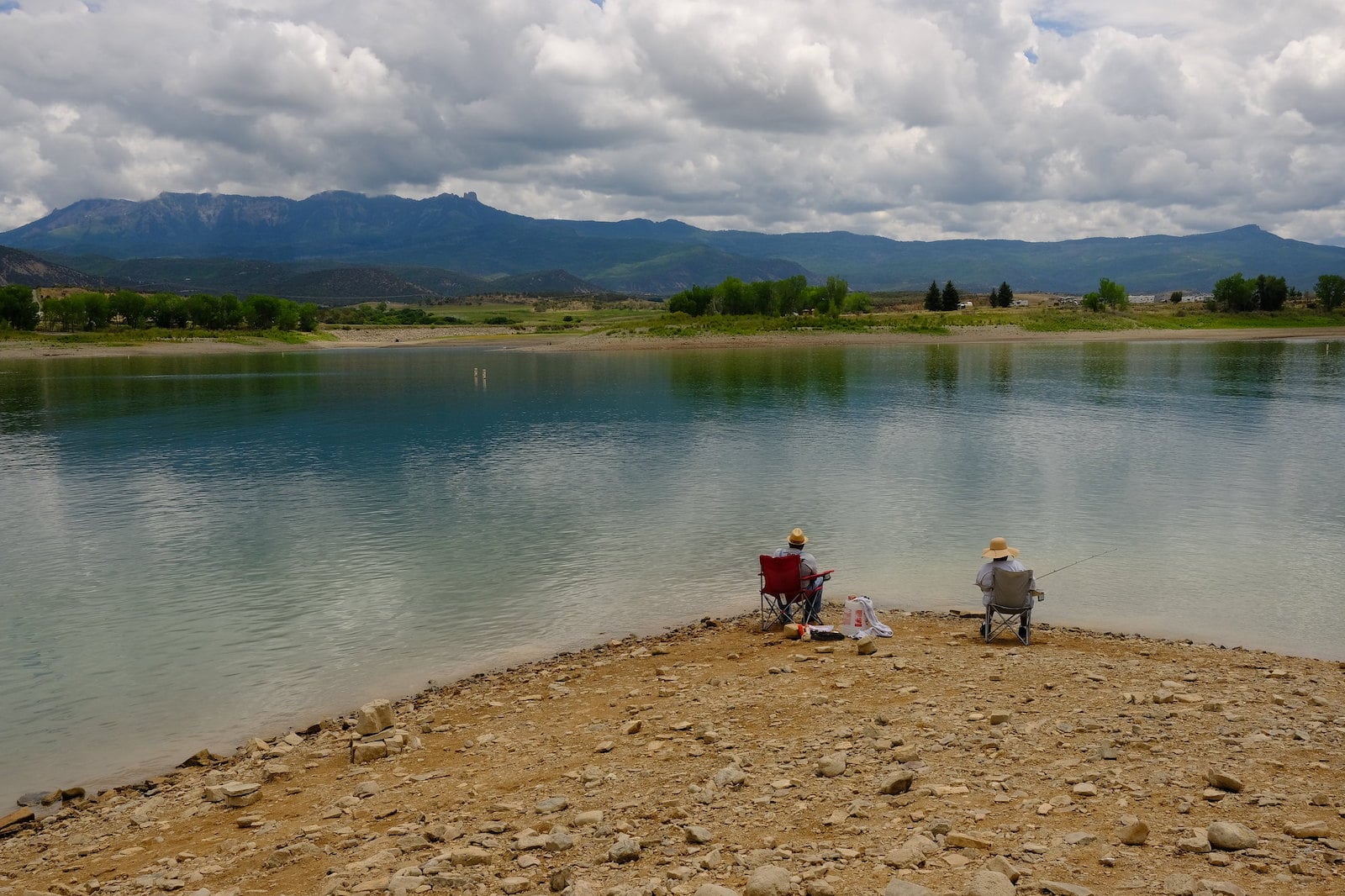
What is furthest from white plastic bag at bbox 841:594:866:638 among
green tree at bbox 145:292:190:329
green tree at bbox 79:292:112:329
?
green tree at bbox 145:292:190:329

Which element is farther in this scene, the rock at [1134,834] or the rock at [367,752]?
the rock at [367,752]

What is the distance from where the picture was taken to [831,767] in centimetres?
911

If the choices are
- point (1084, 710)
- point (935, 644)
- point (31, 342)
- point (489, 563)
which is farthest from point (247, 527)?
point (31, 342)

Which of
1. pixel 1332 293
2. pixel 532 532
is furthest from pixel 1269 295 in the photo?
pixel 532 532

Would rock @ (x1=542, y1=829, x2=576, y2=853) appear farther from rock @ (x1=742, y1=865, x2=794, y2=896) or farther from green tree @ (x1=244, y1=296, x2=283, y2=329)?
green tree @ (x1=244, y1=296, x2=283, y2=329)

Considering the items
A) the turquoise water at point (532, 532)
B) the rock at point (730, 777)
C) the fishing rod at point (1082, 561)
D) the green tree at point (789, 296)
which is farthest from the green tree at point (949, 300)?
the rock at point (730, 777)

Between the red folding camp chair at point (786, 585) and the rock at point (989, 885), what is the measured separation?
850 cm

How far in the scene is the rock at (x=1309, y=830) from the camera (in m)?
7.03

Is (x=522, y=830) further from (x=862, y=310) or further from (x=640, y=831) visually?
(x=862, y=310)

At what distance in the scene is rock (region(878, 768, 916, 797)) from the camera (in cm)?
852

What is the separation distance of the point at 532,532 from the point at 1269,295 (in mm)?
193025

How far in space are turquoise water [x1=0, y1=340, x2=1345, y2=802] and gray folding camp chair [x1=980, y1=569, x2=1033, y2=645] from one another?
2.62 metres

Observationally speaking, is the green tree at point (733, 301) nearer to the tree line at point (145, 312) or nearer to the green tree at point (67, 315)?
the tree line at point (145, 312)

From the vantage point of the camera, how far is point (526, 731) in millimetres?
11359
